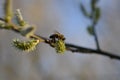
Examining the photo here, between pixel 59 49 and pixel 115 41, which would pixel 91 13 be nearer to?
pixel 59 49

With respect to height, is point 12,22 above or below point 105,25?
above

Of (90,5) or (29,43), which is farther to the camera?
(90,5)

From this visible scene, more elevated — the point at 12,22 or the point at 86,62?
the point at 12,22

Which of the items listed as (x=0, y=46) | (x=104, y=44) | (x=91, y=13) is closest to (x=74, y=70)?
(x=104, y=44)

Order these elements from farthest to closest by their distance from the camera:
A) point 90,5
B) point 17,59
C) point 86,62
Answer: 1. point 17,59
2. point 86,62
3. point 90,5

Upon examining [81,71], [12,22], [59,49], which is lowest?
[81,71]

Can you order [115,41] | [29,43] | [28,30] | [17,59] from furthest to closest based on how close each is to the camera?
[17,59], [115,41], [29,43], [28,30]

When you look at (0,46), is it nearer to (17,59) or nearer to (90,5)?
(17,59)

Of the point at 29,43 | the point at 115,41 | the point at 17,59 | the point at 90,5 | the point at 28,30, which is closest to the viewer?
the point at 28,30

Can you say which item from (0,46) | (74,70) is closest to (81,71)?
(74,70)
